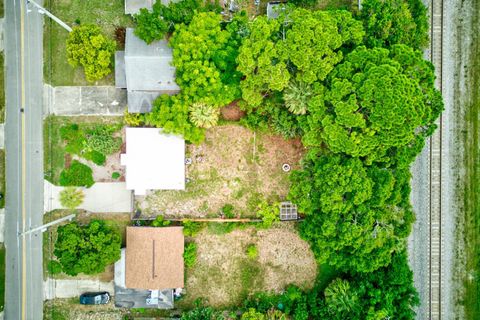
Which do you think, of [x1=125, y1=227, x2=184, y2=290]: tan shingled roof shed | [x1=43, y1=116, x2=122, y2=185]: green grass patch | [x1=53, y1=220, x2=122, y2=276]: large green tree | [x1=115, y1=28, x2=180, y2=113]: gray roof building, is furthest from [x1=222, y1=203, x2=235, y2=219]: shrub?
[x1=43, y1=116, x2=122, y2=185]: green grass patch

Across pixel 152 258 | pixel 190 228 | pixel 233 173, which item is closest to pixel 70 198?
pixel 152 258

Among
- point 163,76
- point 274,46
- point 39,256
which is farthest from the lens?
point 39,256

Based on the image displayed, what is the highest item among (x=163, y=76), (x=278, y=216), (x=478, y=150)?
(x=163, y=76)

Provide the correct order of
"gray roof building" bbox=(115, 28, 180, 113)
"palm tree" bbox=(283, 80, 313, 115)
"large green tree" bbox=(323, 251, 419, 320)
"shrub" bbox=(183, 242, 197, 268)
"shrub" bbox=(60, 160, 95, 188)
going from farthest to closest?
"shrub" bbox=(60, 160, 95, 188) → "shrub" bbox=(183, 242, 197, 268) → "gray roof building" bbox=(115, 28, 180, 113) → "large green tree" bbox=(323, 251, 419, 320) → "palm tree" bbox=(283, 80, 313, 115)

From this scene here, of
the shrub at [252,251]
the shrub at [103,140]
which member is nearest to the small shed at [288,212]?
the shrub at [252,251]

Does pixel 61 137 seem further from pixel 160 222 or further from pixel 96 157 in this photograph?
pixel 160 222

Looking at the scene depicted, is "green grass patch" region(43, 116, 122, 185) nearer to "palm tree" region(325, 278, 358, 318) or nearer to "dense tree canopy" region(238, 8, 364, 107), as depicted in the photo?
"dense tree canopy" region(238, 8, 364, 107)

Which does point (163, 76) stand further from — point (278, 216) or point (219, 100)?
point (278, 216)

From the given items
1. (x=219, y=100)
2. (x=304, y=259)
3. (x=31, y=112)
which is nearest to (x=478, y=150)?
(x=304, y=259)
